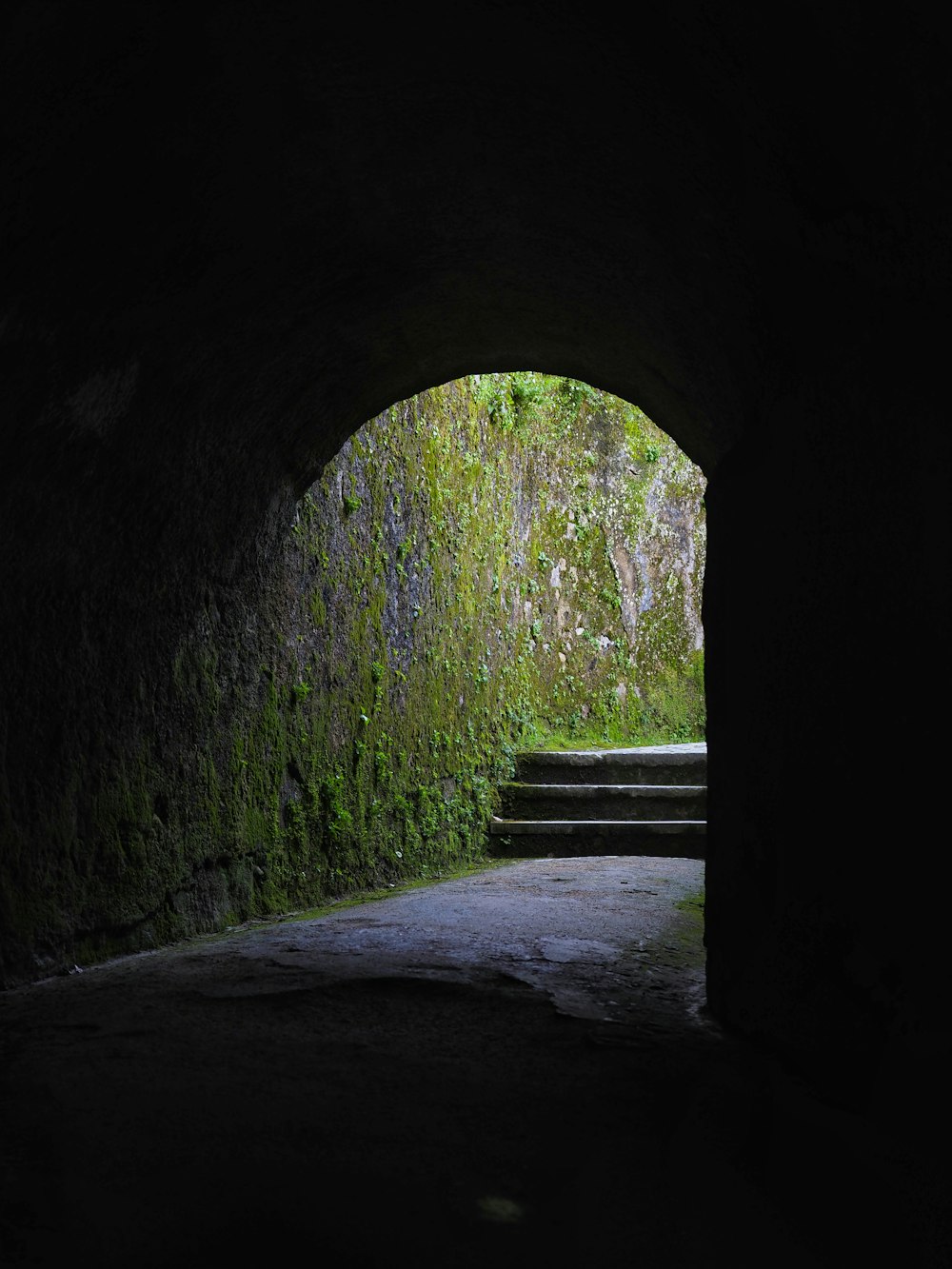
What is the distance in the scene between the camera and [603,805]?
7.87 m

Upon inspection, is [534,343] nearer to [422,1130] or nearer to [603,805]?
[422,1130]

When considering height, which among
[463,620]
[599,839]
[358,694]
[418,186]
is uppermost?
[418,186]

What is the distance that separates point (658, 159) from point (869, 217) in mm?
665

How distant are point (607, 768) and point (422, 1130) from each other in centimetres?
652

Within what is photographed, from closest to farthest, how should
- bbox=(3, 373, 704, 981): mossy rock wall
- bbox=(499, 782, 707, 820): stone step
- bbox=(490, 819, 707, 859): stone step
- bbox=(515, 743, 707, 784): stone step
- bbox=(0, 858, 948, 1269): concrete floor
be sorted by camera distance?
bbox=(0, 858, 948, 1269): concrete floor < bbox=(3, 373, 704, 981): mossy rock wall < bbox=(490, 819, 707, 859): stone step < bbox=(499, 782, 707, 820): stone step < bbox=(515, 743, 707, 784): stone step

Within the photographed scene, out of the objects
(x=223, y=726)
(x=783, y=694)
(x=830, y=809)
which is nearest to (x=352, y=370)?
(x=223, y=726)

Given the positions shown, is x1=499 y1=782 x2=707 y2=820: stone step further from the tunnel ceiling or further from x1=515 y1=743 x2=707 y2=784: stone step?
the tunnel ceiling

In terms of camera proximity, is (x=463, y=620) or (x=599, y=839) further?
(x=599, y=839)

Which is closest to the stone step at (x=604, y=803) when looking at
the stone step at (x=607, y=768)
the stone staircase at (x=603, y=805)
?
the stone staircase at (x=603, y=805)

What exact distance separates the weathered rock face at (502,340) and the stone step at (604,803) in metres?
4.12

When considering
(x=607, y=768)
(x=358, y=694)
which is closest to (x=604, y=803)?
(x=607, y=768)

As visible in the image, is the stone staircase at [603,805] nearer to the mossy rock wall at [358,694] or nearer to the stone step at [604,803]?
the stone step at [604,803]

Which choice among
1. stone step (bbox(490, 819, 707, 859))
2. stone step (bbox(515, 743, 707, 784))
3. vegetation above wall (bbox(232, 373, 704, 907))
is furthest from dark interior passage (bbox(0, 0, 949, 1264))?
stone step (bbox(515, 743, 707, 784))

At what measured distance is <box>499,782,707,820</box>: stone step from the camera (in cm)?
783
